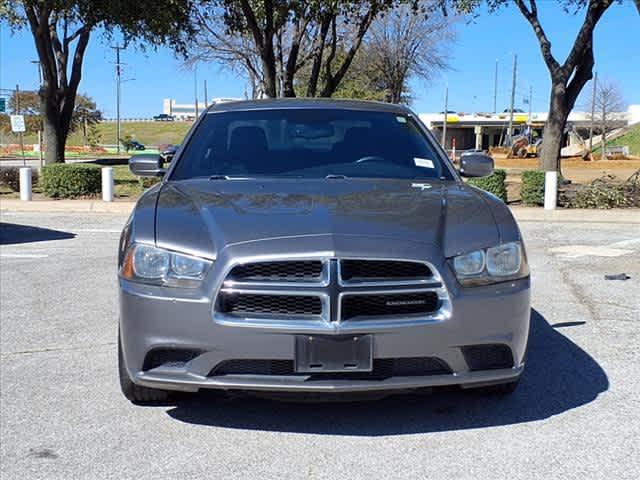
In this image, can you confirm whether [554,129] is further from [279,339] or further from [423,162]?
[279,339]

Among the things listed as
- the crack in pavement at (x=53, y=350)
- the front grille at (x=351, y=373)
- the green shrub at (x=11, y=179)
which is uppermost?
the green shrub at (x=11, y=179)

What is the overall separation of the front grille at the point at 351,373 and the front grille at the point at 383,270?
349 millimetres

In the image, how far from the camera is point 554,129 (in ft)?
56.4

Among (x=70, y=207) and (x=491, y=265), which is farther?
(x=70, y=207)

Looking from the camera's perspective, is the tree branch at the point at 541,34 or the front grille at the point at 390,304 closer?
the front grille at the point at 390,304

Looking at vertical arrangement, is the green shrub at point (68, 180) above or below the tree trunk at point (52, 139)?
below

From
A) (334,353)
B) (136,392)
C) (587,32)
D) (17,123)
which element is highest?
(587,32)

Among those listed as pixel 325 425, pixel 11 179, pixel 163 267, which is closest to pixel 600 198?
pixel 325 425

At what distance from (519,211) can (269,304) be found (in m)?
11.4

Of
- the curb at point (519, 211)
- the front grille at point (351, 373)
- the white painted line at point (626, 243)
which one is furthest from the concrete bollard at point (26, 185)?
the front grille at point (351, 373)

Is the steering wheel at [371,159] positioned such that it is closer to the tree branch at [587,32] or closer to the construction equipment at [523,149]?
the tree branch at [587,32]

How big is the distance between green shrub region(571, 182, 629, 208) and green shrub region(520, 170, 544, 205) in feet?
2.17

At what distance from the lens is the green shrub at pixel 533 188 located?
1480 centimetres

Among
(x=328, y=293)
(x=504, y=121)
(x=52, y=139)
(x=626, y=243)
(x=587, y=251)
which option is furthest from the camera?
(x=504, y=121)
